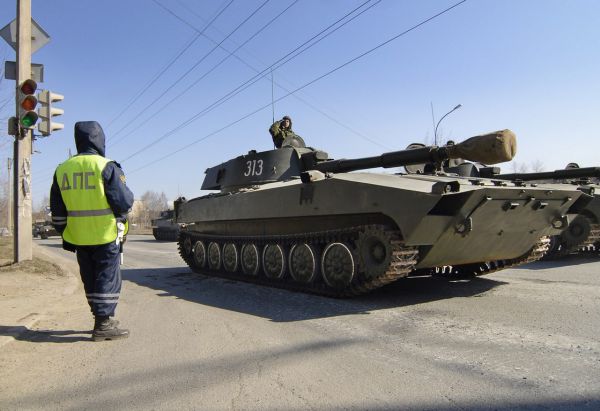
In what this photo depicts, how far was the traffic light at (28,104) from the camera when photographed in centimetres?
862

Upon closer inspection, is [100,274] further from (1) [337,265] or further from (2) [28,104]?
(2) [28,104]

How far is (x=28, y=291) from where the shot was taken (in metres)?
7.50

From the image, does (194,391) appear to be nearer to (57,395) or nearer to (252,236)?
(57,395)

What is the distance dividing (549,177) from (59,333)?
36.3 feet

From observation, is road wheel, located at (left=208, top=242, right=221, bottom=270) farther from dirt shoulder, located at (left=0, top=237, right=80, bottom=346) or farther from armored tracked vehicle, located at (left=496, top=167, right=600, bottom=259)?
armored tracked vehicle, located at (left=496, top=167, right=600, bottom=259)

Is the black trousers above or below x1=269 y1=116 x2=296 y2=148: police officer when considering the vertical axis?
below

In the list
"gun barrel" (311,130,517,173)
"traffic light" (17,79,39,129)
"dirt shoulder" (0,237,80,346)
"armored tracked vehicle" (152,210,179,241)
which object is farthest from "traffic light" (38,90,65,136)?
"armored tracked vehicle" (152,210,179,241)

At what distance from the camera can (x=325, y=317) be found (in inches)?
232

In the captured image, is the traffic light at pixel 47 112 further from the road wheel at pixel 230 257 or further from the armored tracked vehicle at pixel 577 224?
the armored tracked vehicle at pixel 577 224

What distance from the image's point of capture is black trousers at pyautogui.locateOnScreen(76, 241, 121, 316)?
188 inches

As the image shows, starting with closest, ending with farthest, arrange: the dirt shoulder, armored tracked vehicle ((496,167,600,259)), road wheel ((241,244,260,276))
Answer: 1. the dirt shoulder
2. road wheel ((241,244,260,276))
3. armored tracked vehicle ((496,167,600,259))

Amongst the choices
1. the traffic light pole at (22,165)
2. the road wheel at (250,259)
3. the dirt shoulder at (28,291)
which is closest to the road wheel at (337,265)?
the road wheel at (250,259)

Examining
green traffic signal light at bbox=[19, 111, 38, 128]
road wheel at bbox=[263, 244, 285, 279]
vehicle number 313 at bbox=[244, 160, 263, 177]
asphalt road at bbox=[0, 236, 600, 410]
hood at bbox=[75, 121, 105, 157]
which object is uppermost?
green traffic signal light at bbox=[19, 111, 38, 128]

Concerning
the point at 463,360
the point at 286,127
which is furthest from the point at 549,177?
the point at 463,360
